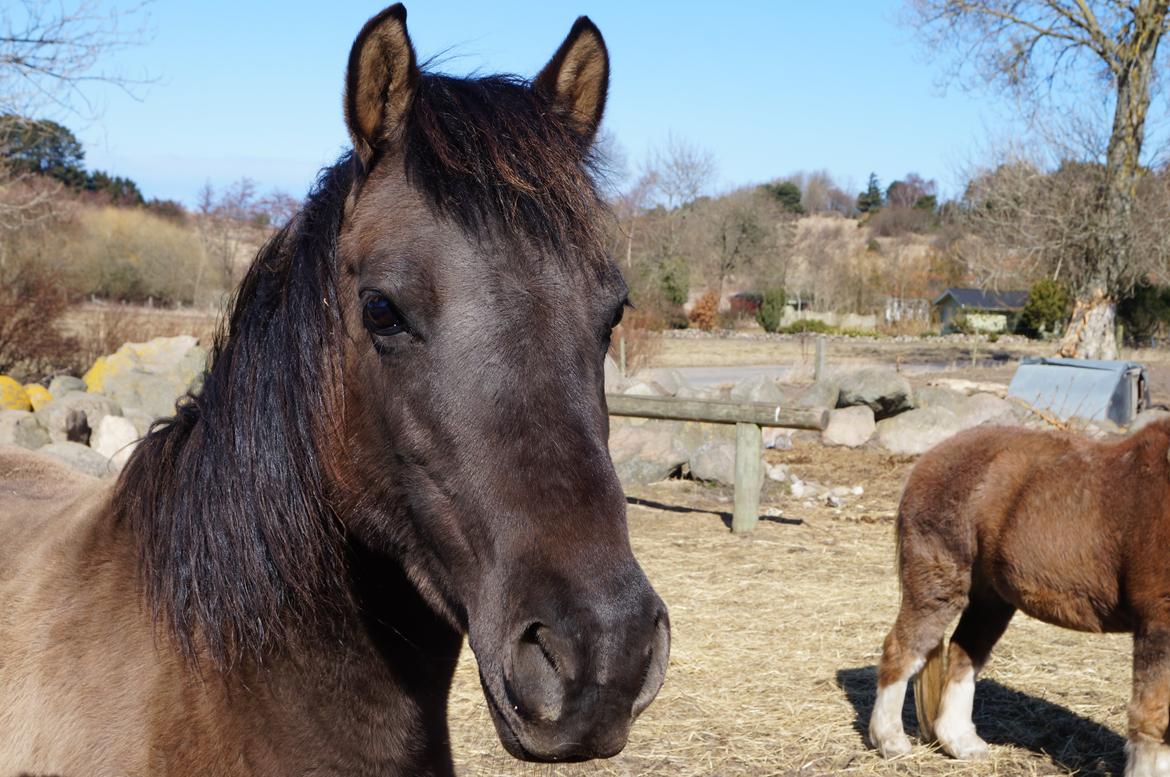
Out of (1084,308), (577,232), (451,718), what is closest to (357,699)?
(577,232)

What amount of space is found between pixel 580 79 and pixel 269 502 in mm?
1097

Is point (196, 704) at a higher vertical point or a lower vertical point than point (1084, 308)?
lower

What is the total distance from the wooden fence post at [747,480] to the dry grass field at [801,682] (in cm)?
24

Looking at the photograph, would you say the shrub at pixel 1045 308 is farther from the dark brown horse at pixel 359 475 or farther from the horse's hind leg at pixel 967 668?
the dark brown horse at pixel 359 475

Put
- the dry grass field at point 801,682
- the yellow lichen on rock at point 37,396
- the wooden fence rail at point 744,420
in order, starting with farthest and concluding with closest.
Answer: the yellow lichen on rock at point 37,396 < the wooden fence rail at point 744,420 < the dry grass field at point 801,682

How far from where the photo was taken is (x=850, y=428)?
41.2ft

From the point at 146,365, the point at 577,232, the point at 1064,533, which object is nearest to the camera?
the point at 577,232

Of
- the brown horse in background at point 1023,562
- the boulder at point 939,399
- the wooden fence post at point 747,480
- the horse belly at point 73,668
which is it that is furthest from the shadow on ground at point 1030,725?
the boulder at point 939,399

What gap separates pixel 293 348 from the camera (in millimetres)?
1701

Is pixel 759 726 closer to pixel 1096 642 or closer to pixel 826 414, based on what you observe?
pixel 1096 642

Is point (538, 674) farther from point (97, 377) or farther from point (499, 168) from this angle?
point (97, 377)

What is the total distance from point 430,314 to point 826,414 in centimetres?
680

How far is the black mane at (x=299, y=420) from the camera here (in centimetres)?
166

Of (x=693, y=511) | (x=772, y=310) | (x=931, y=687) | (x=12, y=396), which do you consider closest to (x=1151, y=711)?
(x=931, y=687)
